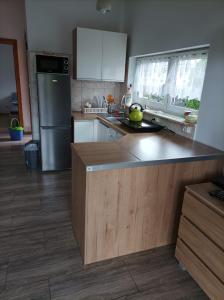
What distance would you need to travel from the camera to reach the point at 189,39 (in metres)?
2.21

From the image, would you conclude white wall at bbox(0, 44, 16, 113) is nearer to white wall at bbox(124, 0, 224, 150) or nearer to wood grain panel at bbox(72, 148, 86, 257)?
white wall at bbox(124, 0, 224, 150)

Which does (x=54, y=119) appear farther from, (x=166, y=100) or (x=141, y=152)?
(x=141, y=152)

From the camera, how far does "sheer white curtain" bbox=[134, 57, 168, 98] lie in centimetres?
300

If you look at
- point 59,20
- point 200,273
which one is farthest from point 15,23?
point 200,273

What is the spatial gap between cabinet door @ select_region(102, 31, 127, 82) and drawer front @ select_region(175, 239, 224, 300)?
261cm

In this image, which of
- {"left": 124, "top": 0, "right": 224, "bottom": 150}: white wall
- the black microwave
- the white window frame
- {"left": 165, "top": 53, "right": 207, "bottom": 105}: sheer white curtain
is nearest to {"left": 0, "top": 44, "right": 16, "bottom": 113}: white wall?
the black microwave

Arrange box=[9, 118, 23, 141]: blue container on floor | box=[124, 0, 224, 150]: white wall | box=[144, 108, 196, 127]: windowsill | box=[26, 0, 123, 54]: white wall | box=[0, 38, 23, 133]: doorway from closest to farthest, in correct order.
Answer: box=[124, 0, 224, 150]: white wall < box=[144, 108, 196, 127]: windowsill < box=[26, 0, 123, 54]: white wall < box=[9, 118, 23, 141]: blue container on floor < box=[0, 38, 23, 133]: doorway

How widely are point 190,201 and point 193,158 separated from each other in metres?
0.36

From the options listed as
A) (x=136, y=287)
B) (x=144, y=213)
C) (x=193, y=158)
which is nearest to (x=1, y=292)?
(x=136, y=287)

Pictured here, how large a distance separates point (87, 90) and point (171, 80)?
1523 mm

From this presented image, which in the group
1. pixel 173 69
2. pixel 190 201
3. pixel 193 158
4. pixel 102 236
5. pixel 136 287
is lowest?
pixel 136 287

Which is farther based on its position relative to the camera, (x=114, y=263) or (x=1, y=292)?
(x=114, y=263)

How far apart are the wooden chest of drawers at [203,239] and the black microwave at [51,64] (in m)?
2.43

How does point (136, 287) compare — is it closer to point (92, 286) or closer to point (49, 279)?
point (92, 286)
